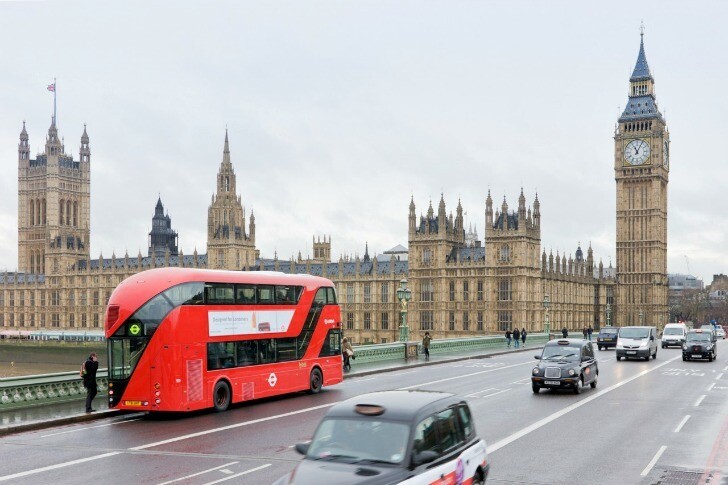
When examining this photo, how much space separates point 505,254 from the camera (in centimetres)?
9300

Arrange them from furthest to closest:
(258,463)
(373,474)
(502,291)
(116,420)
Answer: (502,291) < (116,420) < (258,463) < (373,474)

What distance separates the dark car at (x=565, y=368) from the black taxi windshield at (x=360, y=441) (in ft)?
58.9

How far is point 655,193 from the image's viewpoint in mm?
120875

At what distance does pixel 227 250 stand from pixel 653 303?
6081 cm

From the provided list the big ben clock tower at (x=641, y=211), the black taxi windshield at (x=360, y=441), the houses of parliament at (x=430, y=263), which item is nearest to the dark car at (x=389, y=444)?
the black taxi windshield at (x=360, y=441)

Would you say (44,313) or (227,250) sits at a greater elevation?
(227,250)

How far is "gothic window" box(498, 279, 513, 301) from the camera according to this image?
92.4 meters

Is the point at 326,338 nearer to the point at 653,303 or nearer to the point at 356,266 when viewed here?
the point at 356,266

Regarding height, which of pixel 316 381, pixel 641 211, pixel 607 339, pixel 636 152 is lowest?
pixel 607 339

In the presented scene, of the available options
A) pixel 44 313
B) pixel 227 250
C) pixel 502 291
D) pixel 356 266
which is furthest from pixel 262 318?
pixel 44 313

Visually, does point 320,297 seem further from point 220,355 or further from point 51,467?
point 51,467

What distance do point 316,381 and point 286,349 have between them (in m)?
2.39

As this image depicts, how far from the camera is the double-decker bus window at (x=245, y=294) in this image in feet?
78.8

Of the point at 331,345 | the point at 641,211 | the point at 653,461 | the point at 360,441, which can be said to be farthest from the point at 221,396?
the point at 641,211
